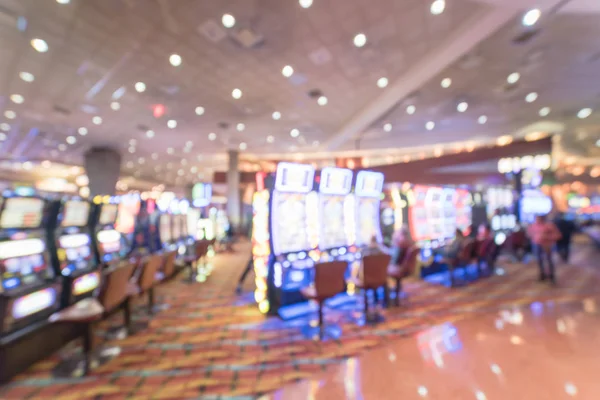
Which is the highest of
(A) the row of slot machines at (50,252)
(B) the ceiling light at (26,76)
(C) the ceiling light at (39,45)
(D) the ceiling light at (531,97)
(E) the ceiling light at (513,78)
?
(B) the ceiling light at (26,76)

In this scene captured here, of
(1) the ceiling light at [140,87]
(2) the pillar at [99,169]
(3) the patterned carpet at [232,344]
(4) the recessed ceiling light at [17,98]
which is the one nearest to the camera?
(3) the patterned carpet at [232,344]

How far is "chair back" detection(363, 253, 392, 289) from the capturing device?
3.47 metres

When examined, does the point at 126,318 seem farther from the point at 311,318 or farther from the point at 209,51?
the point at 209,51

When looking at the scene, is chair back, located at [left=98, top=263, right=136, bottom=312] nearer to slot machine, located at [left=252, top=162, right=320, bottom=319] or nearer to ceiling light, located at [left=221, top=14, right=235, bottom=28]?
slot machine, located at [left=252, top=162, right=320, bottom=319]

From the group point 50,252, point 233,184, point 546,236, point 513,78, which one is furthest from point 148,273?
point 233,184

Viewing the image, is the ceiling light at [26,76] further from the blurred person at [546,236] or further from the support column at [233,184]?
the blurred person at [546,236]

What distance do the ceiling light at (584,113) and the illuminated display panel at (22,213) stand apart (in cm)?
1264

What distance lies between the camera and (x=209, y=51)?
5.67 metres

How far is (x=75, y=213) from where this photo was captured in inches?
136

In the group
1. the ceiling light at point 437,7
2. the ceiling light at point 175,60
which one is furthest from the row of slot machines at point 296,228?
the ceiling light at point 175,60

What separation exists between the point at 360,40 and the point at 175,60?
347 cm

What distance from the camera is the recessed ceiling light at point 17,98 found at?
25.1 ft

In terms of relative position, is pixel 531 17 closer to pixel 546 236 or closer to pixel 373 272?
pixel 546 236

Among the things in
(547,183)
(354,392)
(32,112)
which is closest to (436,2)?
(354,392)
